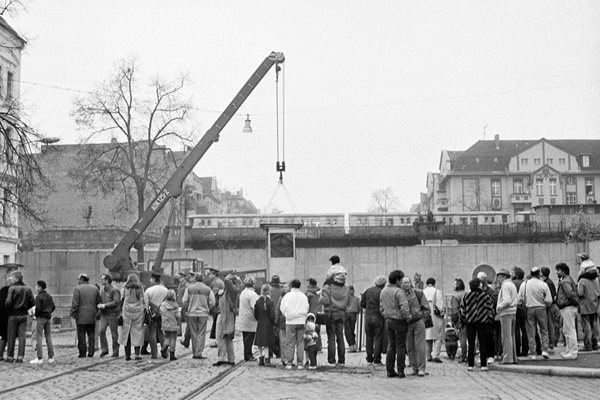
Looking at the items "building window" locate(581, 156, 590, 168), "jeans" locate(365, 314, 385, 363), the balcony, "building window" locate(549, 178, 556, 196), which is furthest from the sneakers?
"building window" locate(581, 156, 590, 168)

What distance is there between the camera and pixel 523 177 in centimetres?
10831

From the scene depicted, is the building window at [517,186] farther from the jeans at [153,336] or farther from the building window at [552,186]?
the jeans at [153,336]

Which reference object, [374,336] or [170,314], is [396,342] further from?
[170,314]

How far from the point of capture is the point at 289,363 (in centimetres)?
1627

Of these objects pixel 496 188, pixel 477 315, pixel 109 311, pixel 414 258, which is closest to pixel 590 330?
pixel 477 315

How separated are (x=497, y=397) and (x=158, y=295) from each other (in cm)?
840

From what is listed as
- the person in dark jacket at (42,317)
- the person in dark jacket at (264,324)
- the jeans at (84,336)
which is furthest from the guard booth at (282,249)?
the person in dark jacket at (264,324)

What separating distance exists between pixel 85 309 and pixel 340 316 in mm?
5501

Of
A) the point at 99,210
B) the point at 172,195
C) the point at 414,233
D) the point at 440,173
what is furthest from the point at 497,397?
the point at 440,173

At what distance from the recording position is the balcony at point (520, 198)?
107 metres

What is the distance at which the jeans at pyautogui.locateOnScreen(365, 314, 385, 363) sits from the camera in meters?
16.6

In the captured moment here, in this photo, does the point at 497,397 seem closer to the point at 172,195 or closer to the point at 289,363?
the point at 289,363

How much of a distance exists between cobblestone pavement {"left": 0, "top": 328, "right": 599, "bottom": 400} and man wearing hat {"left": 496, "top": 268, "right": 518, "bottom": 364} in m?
0.58

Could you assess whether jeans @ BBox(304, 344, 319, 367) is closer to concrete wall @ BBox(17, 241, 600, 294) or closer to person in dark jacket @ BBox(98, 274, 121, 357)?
person in dark jacket @ BBox(98, 274, 121, 357)
